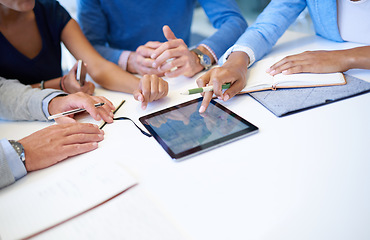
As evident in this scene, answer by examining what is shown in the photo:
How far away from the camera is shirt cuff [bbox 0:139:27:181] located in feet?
1.89

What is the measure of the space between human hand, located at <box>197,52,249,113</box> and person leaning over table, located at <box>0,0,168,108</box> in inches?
9.3

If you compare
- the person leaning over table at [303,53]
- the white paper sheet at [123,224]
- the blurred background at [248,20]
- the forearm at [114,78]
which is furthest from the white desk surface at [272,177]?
the blurred background at [248,20]

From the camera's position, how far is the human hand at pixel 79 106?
0.76 meters

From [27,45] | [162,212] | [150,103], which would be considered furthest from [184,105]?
[27,45]

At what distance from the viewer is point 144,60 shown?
3.39 ft

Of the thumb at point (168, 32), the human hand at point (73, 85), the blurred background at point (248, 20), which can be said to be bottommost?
the blurred background at point (248, 20)

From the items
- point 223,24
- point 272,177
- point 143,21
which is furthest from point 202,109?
point 143,21

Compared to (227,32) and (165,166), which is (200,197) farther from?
(227,32)

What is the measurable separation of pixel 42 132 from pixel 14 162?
0.34 feet

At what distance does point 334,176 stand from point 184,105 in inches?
16.2

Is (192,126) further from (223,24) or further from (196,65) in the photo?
(223,24)

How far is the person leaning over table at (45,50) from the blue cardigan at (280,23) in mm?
414

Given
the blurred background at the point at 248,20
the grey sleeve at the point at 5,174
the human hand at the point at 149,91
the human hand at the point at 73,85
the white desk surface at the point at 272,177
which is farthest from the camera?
the blurred background at the point at 248,20

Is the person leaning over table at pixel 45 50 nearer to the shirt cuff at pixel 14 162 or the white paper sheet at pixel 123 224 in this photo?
the shirt cuff at pixel 14 162
